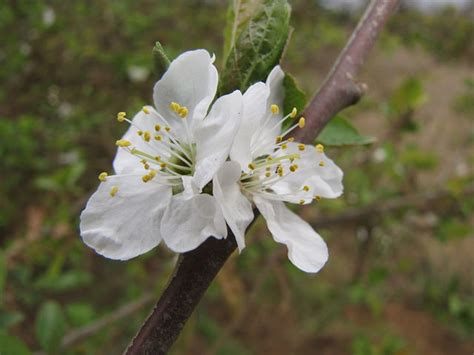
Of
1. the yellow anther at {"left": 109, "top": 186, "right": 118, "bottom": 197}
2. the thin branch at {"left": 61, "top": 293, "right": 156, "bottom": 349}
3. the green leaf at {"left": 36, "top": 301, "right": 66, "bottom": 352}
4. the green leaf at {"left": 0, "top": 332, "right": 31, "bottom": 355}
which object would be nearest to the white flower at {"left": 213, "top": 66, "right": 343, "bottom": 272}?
the yellow anther at {"left": 109, "top": 186, "right": 118, "bottom": 197}

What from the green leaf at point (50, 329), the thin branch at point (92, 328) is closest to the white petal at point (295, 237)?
the green leaf at point (50, 329)

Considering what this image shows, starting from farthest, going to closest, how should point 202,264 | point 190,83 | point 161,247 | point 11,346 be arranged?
point 161,247, point 11,346, point 190,83, point 202,264

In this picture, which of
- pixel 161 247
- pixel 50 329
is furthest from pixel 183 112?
pixel 161 247

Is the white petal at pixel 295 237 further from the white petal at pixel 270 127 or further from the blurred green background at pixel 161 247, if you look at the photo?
the blurred green background at pixel 161 247

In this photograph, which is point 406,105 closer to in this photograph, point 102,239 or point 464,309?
point 464,309

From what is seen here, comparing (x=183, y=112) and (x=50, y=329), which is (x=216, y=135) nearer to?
(x=183, y=112)

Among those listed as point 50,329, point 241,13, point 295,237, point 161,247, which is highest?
point 241,13

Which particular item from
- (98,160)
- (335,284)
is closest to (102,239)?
(98,160)
